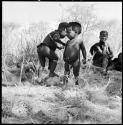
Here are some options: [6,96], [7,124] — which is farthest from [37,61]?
[7,124]

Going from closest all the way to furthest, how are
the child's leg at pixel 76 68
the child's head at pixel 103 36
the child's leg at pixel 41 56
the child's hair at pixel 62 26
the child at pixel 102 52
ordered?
the child's hair at pixel 62 26 → the child's leg at pixel 76 68 → the child's leg at pixel 41 56 → the child's head at pixel 103 36 → the child at pixel 102 52

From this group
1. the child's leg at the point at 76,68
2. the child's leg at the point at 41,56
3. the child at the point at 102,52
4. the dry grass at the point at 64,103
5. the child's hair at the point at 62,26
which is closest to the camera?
the dry grass at the point at 64,103

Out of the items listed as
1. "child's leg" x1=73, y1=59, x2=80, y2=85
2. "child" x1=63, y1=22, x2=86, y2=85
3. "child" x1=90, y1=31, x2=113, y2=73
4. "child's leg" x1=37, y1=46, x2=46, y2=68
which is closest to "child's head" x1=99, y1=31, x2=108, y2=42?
"child" x1=90, y1=31, x2=113, y2=73

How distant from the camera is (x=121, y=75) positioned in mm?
8609

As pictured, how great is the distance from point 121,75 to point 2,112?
2.59 metres

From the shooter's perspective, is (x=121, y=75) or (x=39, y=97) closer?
(x=39, y=97)

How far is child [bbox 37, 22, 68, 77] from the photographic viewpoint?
8.07 m

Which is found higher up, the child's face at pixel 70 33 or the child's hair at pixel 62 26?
the child's hair at pixel 62 26

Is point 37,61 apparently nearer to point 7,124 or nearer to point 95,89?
point 95,89

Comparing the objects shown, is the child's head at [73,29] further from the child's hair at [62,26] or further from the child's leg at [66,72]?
the child's leg at [66,72]

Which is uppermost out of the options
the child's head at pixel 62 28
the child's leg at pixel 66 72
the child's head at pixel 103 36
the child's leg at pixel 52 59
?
the child's head at pixel 62 28

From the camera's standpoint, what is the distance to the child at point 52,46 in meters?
8.07

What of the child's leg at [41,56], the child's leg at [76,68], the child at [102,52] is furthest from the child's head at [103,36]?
the child's leg at [41,56]

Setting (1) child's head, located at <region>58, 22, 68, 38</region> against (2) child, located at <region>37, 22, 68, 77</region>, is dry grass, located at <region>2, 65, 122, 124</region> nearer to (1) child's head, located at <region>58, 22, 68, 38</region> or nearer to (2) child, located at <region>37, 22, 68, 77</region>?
(2) child, located at <region>37, 22, 68, 77</region>
